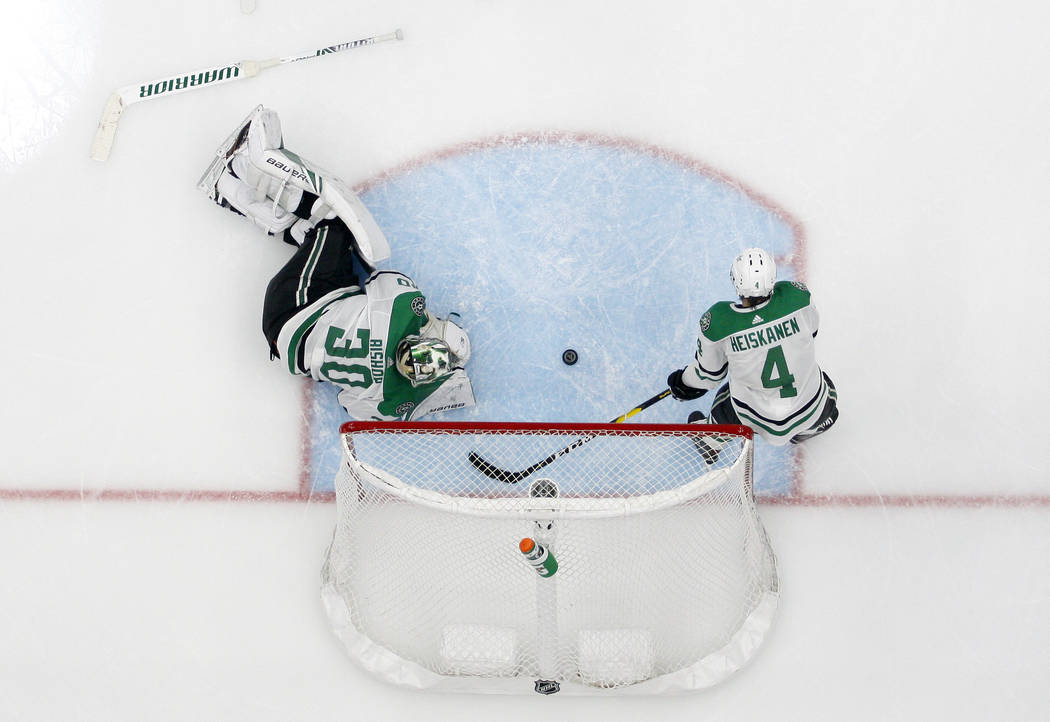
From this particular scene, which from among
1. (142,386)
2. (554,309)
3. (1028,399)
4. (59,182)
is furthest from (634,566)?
(59,182)

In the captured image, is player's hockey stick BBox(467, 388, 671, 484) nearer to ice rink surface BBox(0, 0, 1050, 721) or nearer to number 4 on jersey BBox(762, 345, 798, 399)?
ice rink surface BBox(0, 0, 1050, 721)

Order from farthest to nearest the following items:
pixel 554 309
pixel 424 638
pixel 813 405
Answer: pixel 554 309 < pixel 424 638 < pixel 813 405

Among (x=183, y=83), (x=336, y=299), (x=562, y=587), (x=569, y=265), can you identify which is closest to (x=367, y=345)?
(x=336, y=299)

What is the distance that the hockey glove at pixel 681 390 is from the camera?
113 inches

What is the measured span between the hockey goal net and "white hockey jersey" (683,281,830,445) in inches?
9.8

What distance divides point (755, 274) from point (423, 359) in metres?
1.04

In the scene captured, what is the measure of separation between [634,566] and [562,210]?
130cm

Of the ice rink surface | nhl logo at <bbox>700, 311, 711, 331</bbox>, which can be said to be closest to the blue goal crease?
the ice rink surface

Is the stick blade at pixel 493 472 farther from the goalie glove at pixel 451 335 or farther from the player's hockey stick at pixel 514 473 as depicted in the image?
the goalie glove at pixel 451 335

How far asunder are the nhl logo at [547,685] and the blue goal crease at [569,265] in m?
0.90

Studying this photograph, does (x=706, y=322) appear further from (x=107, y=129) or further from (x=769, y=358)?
(x=107, y=129)

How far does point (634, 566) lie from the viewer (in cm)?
293

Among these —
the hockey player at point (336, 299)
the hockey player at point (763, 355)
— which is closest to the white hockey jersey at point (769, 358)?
the hockey player at point (763, 355)

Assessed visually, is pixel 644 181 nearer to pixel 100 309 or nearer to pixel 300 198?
pixel 300 198
